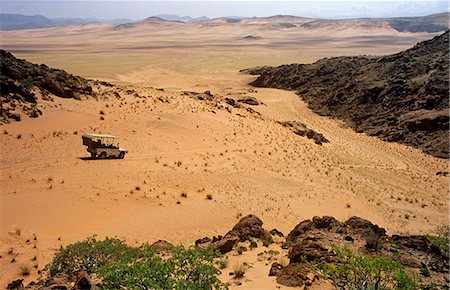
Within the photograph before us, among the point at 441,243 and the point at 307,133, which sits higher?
the point at 441,243

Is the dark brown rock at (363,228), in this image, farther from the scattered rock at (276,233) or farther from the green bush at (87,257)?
the green bush at (87,257)

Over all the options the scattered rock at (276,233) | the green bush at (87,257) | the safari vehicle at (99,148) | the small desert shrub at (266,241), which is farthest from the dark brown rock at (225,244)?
the safari vehicle at (99,148)

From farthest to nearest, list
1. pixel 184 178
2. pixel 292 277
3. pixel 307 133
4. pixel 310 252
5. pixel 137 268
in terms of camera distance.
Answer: pixel 307 133
pixel 184 178
pixel 310 252
pixel 292 277
pixel 137 268

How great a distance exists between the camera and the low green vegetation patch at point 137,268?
6.50 meters

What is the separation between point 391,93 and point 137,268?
111ft

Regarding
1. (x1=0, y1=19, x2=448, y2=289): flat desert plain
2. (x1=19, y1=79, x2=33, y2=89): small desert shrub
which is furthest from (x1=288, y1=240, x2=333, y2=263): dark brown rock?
(x1=19, y1=79, x2=33, y2=89): small desert shrub

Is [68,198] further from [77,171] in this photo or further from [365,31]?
[365,31]

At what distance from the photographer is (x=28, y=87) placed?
80.4ft

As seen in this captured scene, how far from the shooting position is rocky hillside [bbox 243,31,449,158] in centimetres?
2973

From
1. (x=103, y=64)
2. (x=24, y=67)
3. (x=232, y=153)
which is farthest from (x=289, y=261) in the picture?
(x=103, y=64)

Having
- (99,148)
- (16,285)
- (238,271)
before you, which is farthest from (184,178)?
(16,285)

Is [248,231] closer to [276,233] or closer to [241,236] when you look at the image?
[241,236]

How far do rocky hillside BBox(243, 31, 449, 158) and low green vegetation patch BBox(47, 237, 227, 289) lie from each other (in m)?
23.6

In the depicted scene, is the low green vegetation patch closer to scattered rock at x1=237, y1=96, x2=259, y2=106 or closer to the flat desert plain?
the flat desert plain
